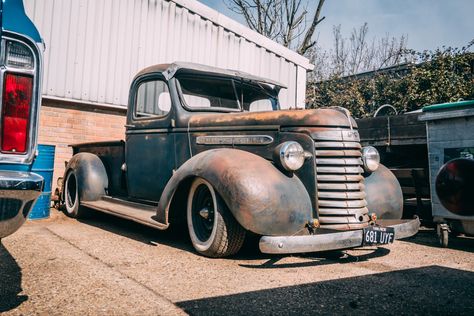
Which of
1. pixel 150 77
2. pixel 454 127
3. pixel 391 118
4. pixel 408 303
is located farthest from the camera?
pixel 391 118

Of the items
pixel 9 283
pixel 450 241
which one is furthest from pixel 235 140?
pixel 450 241

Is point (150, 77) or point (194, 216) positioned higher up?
point (150, 77)

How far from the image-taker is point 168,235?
16.6 ft

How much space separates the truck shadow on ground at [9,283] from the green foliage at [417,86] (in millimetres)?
10799

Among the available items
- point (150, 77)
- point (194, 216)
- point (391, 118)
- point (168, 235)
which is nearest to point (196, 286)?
point (194, 216)

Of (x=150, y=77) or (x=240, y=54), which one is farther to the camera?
(x=240, y=54)

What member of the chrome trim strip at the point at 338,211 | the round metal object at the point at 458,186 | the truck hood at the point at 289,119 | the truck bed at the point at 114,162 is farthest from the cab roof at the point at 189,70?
the round metal object at the point at 458,186

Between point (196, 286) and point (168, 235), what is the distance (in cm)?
215

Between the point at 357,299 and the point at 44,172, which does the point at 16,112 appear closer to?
the point at 357,299

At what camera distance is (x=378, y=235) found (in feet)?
11.6

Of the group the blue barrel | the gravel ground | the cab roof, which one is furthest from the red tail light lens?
the blue barrel

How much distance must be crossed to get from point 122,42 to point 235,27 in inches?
110

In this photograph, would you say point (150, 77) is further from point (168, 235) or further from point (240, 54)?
point (240, 54)

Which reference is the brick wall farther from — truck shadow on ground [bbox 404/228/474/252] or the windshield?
truck shadow on ground [bbox 404/228/474/252]
